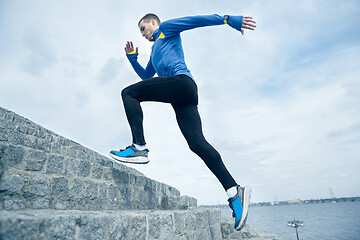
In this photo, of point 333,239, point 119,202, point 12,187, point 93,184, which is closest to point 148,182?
point 119,202

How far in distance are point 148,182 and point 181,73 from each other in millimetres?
2265

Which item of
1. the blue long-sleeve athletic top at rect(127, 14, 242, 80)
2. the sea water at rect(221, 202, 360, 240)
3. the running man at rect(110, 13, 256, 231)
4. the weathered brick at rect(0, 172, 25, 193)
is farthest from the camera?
the sea water at rect(221, 202, 360, 240)

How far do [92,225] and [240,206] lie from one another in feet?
4.12

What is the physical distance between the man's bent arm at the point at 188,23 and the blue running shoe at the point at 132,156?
1.25 meters

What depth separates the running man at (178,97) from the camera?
200 centimetres

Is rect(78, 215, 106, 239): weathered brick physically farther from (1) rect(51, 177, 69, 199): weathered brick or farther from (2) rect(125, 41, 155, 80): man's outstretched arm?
(2) rect(125, 41, 155, 80): man's outstretched arm

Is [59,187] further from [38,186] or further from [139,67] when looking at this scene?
[139,67]

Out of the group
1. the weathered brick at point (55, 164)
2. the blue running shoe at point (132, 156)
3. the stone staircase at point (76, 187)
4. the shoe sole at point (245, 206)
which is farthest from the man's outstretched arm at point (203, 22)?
the weathered brick at point (55, 164)

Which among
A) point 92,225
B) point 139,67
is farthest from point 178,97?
point 92,225

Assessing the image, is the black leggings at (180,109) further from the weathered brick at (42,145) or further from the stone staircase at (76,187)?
the weathered brick at (42,145)

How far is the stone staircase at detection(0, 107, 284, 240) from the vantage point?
1.84m

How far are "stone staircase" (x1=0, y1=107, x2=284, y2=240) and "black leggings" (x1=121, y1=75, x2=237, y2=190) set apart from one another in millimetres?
674

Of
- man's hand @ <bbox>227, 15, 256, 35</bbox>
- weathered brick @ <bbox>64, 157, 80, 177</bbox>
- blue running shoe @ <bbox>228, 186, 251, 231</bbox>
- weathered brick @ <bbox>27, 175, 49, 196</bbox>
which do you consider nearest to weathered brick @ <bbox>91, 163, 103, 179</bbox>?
weathered brick @ <bbox>64, 157, 80, 177</bbox>

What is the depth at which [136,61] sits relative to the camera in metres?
2.73
